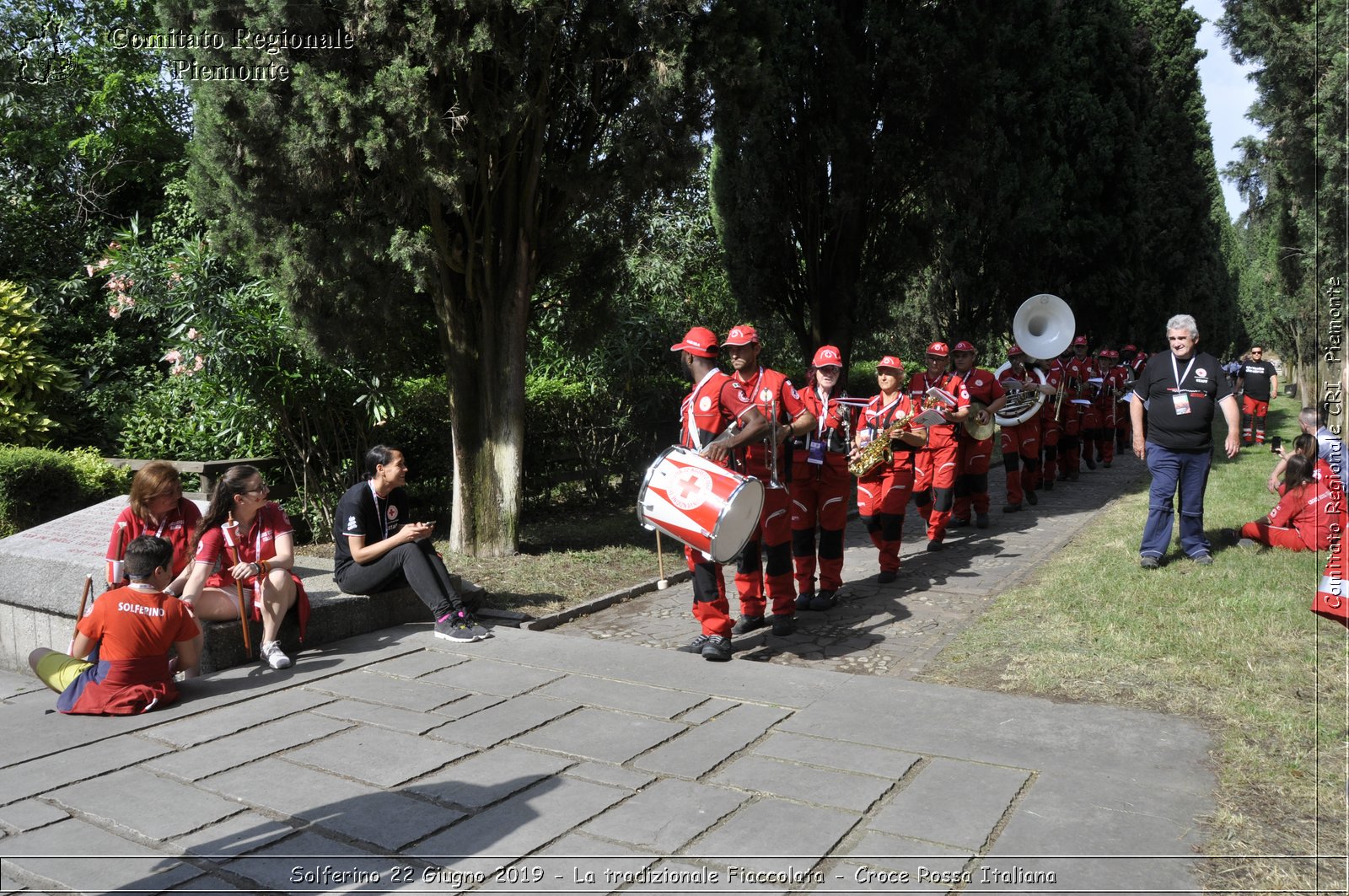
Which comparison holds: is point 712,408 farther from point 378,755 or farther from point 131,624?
point 131,624

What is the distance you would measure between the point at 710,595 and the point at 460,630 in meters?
1.68

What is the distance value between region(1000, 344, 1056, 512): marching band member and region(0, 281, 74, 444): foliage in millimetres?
10687

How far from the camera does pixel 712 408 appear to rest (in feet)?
19.7

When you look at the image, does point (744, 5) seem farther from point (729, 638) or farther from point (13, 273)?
point (13, 273)

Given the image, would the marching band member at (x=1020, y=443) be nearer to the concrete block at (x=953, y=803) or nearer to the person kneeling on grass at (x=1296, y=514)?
the person kneeling on grass at (x=1296, y=514)

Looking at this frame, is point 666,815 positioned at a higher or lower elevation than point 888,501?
lower

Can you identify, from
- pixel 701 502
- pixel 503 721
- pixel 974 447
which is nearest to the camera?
pixel 503 721

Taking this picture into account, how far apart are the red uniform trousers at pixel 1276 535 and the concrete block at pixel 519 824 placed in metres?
6.97

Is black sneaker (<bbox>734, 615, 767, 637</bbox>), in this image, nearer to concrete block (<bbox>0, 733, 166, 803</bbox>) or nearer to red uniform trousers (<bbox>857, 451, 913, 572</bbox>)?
red uniform trousers (<bbox>857, 451, 913, 572</bbox>)

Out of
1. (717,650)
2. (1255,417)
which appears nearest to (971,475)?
(717,650)

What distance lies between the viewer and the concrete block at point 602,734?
4469 millimetres

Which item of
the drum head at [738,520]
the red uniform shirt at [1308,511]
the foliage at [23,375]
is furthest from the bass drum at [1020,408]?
the foliage at [23,375]

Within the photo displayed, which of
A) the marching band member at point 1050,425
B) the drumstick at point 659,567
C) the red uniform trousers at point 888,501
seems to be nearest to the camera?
the drumstick at point 659,567

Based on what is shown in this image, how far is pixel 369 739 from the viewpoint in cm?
467
